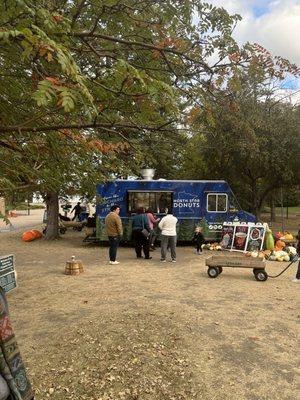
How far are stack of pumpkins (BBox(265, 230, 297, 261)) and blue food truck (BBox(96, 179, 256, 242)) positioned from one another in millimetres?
1700

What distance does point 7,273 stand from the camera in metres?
9.16

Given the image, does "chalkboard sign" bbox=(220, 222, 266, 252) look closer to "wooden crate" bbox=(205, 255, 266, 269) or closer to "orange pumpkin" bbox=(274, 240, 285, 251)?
"orange pumpkin" bbox=(274, 240, 285, 251)

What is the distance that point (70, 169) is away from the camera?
5480 mm

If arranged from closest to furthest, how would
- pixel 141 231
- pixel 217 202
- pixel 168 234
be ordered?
pixel 168 234 < pixel 141 231 < pixel 217 202

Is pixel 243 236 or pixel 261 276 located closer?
pixel 261 276

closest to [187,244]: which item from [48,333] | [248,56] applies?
[48,333]

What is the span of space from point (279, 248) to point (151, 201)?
16.8 ft

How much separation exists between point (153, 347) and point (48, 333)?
5.67 ft

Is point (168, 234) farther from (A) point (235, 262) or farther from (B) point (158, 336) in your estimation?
(B) point (158, 336)

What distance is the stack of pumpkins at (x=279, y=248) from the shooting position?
46.3ft

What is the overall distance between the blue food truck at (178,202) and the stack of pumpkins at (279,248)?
170 centimetres

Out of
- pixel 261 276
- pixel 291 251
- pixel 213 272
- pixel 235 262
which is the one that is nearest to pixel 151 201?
pixel 291 251

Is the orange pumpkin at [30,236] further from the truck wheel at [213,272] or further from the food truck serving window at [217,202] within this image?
the truck wheel at [213,272]

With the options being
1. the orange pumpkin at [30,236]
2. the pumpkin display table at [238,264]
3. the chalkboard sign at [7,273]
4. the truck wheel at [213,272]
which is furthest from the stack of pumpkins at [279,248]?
the orange pumpkin at [30,236]
